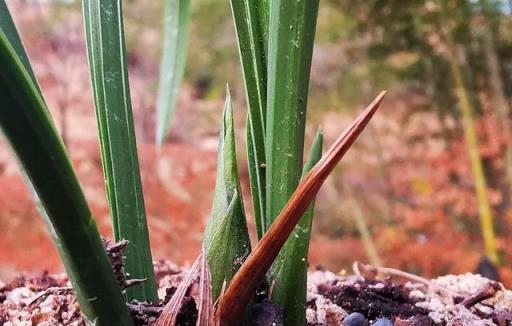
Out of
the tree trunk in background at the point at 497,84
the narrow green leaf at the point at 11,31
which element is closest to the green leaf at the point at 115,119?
the narrow green leaf at the point at 11,31

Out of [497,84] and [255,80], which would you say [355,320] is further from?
[497,84]

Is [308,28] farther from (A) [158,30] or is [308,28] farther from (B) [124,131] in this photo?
(A) [158,30]

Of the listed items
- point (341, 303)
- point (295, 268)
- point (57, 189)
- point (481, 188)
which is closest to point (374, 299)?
point (341, 303)

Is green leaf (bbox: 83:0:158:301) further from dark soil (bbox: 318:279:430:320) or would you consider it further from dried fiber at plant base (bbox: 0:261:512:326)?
dark soil (bbox: 318:279:430:320)

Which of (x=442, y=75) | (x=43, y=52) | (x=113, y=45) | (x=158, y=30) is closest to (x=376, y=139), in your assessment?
(x=442, y=75)

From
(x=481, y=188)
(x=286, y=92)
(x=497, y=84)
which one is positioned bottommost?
(x=286, y=92)

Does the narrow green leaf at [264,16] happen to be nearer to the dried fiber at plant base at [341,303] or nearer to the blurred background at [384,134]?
the dried fiber at plant base at [341,303]
